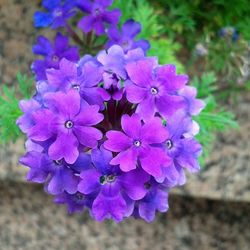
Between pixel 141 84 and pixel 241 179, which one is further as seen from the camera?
pixel 241 179

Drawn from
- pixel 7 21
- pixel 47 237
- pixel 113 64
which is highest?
pixel 113 64

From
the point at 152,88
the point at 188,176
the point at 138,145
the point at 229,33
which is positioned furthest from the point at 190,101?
the point at 188,176

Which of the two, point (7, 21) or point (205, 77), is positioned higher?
point (205, 77)

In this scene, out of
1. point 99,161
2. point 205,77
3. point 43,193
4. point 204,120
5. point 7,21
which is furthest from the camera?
point 43,193

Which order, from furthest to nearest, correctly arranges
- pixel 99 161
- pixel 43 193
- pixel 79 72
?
pixel 43 193, pixel 79 72, pixel 99 161

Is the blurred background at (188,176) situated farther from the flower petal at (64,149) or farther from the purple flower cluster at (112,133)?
the flower petal at (64,149)

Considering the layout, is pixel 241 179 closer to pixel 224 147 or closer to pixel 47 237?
pixel 224 147

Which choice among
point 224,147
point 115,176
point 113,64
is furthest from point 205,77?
point 115,176
